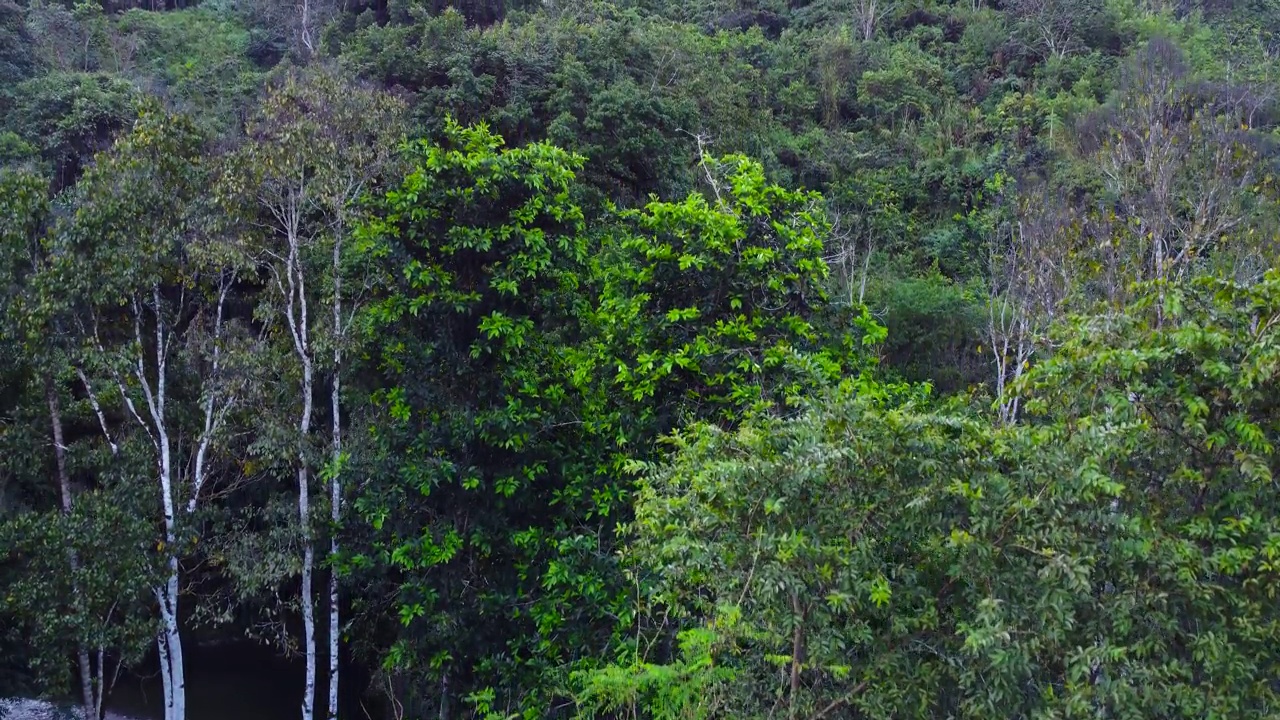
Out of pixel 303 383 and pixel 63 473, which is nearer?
pixel 63 473

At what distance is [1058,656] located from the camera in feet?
13.9

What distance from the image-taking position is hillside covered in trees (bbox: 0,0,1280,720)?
4.36 meters

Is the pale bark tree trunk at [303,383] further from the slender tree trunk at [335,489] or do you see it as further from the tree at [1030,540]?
the tree at [1030,540]

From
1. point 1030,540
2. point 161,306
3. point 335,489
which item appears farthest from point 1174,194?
point 161,306

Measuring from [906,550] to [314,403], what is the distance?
9.43 meters

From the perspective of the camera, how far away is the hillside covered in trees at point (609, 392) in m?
4.36

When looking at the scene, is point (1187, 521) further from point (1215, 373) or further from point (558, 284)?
point (558, 284)

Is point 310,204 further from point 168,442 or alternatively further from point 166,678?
point 166,678

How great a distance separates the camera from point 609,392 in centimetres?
837

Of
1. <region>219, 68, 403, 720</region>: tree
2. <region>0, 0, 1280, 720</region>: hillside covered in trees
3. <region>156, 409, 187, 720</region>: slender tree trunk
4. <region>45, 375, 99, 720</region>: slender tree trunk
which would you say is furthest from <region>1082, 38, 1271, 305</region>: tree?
<region>45, 375, 99, 720</region>: slender tree trunk

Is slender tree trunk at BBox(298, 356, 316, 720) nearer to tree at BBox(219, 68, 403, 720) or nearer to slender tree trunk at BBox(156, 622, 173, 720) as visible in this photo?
tree at BBox(219, 68, 403, 720)

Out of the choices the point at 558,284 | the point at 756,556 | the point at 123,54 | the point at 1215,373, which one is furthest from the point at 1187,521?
the point at 123,54

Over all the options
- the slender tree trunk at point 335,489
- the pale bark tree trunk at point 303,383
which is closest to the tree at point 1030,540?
the slender tree trunk at point 335,489

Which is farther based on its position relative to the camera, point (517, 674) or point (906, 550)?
point (517, 674)
